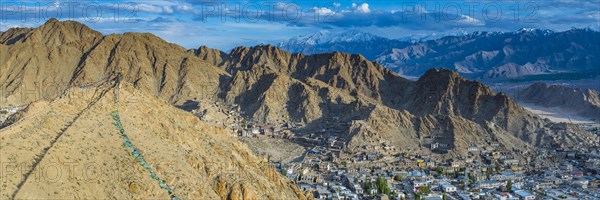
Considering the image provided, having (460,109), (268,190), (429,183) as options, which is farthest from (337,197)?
(460,109)

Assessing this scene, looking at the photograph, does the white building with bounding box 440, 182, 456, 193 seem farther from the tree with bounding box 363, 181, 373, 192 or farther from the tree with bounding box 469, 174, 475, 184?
the tree with bounding box 363, 181, 373, 192

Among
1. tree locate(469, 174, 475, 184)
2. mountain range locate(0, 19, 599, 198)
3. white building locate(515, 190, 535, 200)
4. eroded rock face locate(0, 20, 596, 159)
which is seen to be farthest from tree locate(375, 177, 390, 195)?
eroded rock face locate(0, 20, 596, 159)

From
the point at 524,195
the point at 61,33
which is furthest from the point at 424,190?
the point at 61,33

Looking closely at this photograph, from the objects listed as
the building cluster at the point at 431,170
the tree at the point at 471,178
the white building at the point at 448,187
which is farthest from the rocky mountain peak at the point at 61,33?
the white building at the point at 448,187

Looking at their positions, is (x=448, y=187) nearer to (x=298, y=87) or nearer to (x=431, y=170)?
(x=431, y=170)

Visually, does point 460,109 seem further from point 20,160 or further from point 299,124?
point 20,160

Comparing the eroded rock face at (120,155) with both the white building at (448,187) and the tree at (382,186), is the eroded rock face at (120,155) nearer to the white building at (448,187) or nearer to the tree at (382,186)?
the tree at (382,186)
